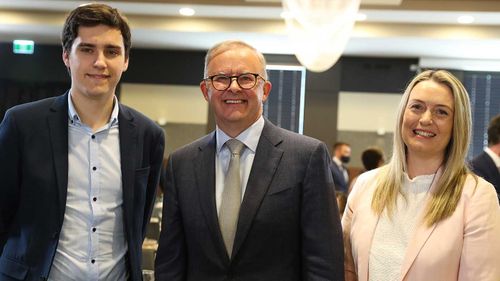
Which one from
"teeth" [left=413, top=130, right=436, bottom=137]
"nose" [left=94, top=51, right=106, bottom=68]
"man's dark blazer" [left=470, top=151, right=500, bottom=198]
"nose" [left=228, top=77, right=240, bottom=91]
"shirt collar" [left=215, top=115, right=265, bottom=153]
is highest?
"nose" [left=94, top=51, right=106, bottom=68]

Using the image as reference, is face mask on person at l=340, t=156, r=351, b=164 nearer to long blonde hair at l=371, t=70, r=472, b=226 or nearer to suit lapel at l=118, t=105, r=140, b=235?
long blonde hair at l=371, t=70, r=472, b=226

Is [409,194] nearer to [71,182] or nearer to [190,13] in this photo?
[71,182]

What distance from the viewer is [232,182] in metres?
1.92

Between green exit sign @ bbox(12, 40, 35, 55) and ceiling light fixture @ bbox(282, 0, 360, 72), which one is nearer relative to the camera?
ceiling light fixture @ bbox(282, 0, 360, 72)

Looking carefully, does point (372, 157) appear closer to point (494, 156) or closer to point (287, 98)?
point (494, 156)

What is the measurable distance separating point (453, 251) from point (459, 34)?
705cm

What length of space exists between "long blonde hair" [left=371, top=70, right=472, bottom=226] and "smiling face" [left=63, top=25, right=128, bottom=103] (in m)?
1.02

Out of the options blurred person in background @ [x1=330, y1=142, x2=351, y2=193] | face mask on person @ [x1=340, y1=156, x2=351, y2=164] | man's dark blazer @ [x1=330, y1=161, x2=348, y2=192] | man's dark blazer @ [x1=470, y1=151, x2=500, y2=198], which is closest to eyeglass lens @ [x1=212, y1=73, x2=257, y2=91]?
man's dark blazer @ [x1=470, y1=151, x2=500, y2=198]

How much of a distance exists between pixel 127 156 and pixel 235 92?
511 millimetres

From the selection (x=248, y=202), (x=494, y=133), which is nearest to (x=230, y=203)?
(x=248, y=202)

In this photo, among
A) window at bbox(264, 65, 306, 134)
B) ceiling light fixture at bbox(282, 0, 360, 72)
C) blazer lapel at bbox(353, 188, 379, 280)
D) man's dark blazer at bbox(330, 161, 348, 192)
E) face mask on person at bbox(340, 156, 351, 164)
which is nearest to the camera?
blazer lapel at bbox(353, 188, 379, 280)

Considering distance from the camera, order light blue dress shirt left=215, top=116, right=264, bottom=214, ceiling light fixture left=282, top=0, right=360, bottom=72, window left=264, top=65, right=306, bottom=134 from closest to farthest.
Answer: light blue dress shirt left=215, top=116, right=264, bottom=214
ceiling light fixture left=282, top=0, right=360, bottom=72
window left=264, top=65, right=306, bottom=134

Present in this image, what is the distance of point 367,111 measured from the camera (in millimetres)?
10047

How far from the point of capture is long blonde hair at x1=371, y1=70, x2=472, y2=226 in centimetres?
197
